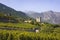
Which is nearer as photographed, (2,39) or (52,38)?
(2,39)

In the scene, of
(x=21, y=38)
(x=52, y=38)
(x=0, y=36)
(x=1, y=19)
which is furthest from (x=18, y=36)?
(x=1, y=19)

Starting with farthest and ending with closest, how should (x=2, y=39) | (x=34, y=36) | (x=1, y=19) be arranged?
(x=1, y=19) → (x=34, y=36) → (x=2, y=39)

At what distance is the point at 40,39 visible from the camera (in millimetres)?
29016

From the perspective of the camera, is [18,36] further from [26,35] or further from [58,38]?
[58,38]

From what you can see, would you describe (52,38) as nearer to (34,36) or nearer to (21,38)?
(34,36)

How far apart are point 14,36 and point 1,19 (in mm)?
19385

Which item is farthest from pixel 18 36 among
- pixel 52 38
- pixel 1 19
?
pixel 1 19

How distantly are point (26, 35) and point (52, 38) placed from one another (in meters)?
3.80

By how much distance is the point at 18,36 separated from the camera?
2722 cm

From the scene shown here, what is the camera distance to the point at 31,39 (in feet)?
90.9

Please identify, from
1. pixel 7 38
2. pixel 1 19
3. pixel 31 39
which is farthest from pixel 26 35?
pixel 1 19

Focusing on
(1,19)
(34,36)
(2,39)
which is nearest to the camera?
(2,39)

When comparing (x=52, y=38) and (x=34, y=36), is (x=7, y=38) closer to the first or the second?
(x=34, y=36)

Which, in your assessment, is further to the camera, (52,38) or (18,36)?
(52,38)
